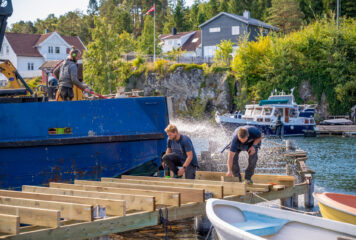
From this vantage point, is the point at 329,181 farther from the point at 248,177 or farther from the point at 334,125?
the point at 334,125

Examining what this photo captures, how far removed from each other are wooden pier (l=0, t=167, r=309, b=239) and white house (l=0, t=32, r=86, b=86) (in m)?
52.0

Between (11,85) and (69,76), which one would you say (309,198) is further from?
(11,85)

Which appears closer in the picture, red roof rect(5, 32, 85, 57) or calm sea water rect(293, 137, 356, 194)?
calm sea water rect(293, 137, 356, 194)

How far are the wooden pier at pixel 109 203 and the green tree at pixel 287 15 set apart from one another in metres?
54.2

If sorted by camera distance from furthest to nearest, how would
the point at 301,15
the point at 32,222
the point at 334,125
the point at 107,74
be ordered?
the point at 301,15 < the point at 107,74 < the point at 334,125 < the point at 32,222

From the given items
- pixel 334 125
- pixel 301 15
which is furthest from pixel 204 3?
pixel 334 125

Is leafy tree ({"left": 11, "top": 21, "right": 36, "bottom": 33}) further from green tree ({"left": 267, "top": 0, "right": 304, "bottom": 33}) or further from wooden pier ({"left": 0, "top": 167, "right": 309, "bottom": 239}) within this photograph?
wooden pier ({"left": 0, "top": 167, "right": 309, "bottom": 239})

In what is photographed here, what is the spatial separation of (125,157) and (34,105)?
93.1 inches

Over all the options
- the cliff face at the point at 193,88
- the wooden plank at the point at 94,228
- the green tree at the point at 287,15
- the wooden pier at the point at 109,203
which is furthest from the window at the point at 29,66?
the wooden plank at the point at 94,228

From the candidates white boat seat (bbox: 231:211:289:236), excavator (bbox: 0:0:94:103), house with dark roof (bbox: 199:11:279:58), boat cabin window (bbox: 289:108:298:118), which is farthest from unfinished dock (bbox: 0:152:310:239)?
house with dark roof (bbox: 199:11:279:58)

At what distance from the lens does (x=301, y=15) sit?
59.4 meters

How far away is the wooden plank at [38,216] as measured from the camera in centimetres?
582

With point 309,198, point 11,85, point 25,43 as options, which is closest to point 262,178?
point 309,198

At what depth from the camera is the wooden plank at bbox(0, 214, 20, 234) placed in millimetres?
5539
